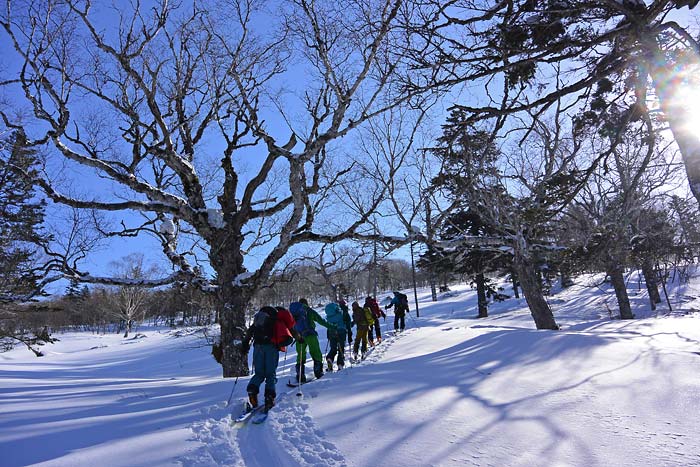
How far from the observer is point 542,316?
1098 centimetres

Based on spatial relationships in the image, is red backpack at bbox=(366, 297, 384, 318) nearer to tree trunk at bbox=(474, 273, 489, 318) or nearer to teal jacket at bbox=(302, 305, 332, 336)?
teal jacket at bbox=(302, 305, 332, 336)

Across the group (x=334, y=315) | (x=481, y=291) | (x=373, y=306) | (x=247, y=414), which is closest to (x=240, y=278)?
(x=334, y=315)

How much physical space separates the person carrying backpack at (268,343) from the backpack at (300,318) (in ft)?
5.28

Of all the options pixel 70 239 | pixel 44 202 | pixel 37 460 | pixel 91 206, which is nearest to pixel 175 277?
pixel 91 206

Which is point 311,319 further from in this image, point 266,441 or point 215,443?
point 215,443

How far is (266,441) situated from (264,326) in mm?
1704

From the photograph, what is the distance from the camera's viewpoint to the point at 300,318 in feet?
23.4

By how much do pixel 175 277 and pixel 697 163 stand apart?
9.40 meters

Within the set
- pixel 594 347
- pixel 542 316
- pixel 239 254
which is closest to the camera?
pixel 594 347

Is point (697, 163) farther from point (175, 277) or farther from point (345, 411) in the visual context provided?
point (175, 277)

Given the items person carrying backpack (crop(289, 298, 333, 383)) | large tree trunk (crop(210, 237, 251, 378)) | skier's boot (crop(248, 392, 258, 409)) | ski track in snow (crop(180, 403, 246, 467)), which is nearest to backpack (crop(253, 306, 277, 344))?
skier's boot (crop(248, 392, 258, 409))

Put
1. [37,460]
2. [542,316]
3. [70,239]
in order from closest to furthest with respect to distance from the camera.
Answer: [37,460] < [70,239] < [542,316]

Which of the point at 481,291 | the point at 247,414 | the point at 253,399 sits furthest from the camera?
the point at 481,291

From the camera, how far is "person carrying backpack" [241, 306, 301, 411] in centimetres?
491
